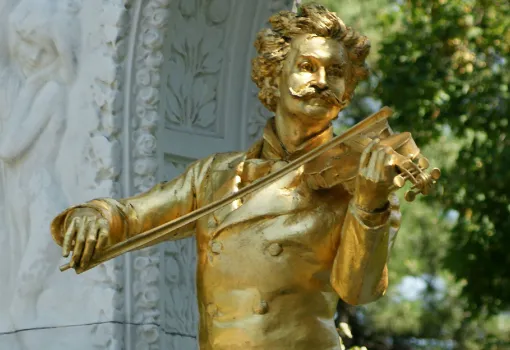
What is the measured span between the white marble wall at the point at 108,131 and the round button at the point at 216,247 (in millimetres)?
1674

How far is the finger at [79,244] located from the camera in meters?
7.21

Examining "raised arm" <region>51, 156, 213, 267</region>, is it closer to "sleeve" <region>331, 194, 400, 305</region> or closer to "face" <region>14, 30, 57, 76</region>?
"sleeve" <region>331, 194, 400, 305</region>

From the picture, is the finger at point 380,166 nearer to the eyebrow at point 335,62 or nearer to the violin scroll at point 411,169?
the violin scroll at point 411,169

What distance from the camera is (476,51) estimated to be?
1468cm

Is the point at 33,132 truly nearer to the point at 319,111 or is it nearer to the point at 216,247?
the point at 216,247

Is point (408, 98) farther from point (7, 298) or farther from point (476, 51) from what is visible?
point (7, 298)

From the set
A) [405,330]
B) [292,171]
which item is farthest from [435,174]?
[405,330]

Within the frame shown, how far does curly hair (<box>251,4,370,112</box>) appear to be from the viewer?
7.46m

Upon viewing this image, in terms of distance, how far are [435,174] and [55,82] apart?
3.09 meters

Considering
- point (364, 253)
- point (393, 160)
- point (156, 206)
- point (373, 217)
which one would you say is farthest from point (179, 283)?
point (393, 160)

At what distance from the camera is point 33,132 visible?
9.40 meters

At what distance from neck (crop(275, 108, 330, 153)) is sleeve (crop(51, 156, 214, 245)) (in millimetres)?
337

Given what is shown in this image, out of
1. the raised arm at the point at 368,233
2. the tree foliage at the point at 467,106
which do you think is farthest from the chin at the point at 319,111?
the tree foliage at the point at 467,106

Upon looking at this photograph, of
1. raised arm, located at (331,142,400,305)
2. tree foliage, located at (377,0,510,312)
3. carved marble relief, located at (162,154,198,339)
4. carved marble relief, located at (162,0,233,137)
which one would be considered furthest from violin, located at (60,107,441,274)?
Answer: tree foliage, located at (377,0,510,312)
